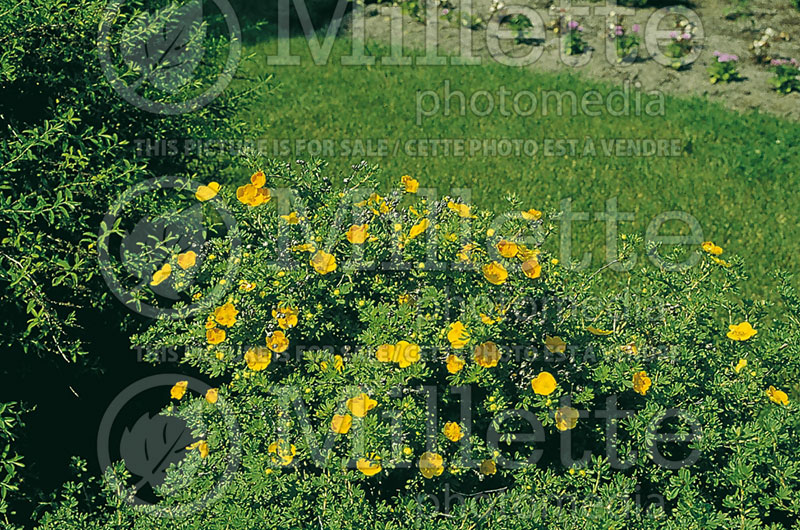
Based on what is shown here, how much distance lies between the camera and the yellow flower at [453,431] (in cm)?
228

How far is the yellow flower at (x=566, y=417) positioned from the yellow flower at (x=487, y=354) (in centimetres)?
27

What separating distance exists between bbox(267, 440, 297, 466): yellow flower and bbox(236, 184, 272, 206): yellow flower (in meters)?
0.83

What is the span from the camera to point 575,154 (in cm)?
522

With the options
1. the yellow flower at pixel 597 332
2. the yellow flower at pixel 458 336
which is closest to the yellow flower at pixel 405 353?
the yellow flower at pixel 458 336

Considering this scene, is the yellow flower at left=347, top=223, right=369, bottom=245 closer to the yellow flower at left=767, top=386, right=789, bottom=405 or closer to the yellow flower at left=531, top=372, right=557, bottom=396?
the yellow flower at left=531, top=372, right=557, bottom=396

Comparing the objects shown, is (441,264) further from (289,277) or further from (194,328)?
(194,328)

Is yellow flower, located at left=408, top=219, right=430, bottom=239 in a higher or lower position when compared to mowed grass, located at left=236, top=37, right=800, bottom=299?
higher

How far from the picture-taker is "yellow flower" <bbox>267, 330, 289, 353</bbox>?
2.41 metres

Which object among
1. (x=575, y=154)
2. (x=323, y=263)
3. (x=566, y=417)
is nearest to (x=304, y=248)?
(x=323, y=263)

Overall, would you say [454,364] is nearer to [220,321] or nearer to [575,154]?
[220,321]

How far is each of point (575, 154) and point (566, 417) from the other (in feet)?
10.6

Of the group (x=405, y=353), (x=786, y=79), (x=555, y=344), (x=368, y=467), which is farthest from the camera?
(x=786, y=79)

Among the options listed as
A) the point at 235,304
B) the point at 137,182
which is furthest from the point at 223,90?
the point at 235,304

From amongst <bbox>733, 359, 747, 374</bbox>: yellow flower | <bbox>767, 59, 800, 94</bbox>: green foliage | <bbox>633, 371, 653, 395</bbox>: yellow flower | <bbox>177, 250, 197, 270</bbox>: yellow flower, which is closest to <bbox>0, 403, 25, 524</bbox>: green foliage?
<bbox>177, 250, 197, 270</bbox>: yellow flower
